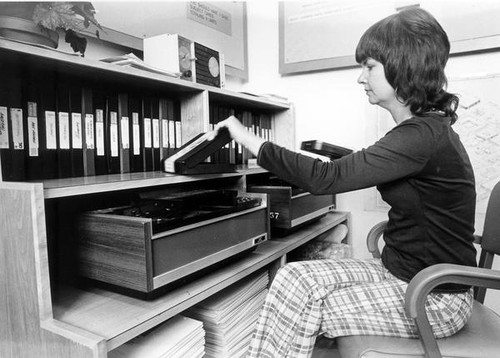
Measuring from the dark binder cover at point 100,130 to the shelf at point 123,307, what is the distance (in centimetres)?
37

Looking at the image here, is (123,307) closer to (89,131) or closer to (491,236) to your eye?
(89,131)

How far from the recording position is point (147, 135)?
129cm

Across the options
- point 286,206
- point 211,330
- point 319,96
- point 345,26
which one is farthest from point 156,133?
point 345,26

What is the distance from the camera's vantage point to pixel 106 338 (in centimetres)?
75

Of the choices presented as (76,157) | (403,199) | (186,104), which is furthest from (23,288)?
(403,199)

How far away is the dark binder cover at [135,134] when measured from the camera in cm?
124

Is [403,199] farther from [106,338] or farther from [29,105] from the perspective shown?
[29,105]

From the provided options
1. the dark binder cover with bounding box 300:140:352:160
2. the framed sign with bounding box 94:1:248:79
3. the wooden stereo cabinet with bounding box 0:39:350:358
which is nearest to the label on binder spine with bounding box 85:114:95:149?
the wooden stereo cabinet with bounding box 0:39:350:358

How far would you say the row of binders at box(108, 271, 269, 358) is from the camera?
0.97m

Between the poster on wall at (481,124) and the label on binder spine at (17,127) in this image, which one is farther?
the poster on wall at (481,124)

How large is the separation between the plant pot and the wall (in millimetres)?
1380

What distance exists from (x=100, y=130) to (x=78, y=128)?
0.07 metres

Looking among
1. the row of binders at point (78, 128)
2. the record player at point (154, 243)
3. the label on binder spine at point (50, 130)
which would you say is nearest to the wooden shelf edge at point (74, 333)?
the record player at point (154, 243)

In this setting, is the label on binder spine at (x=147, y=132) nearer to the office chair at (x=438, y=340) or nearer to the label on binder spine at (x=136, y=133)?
the label on binder spine at (x=136, y=133)
